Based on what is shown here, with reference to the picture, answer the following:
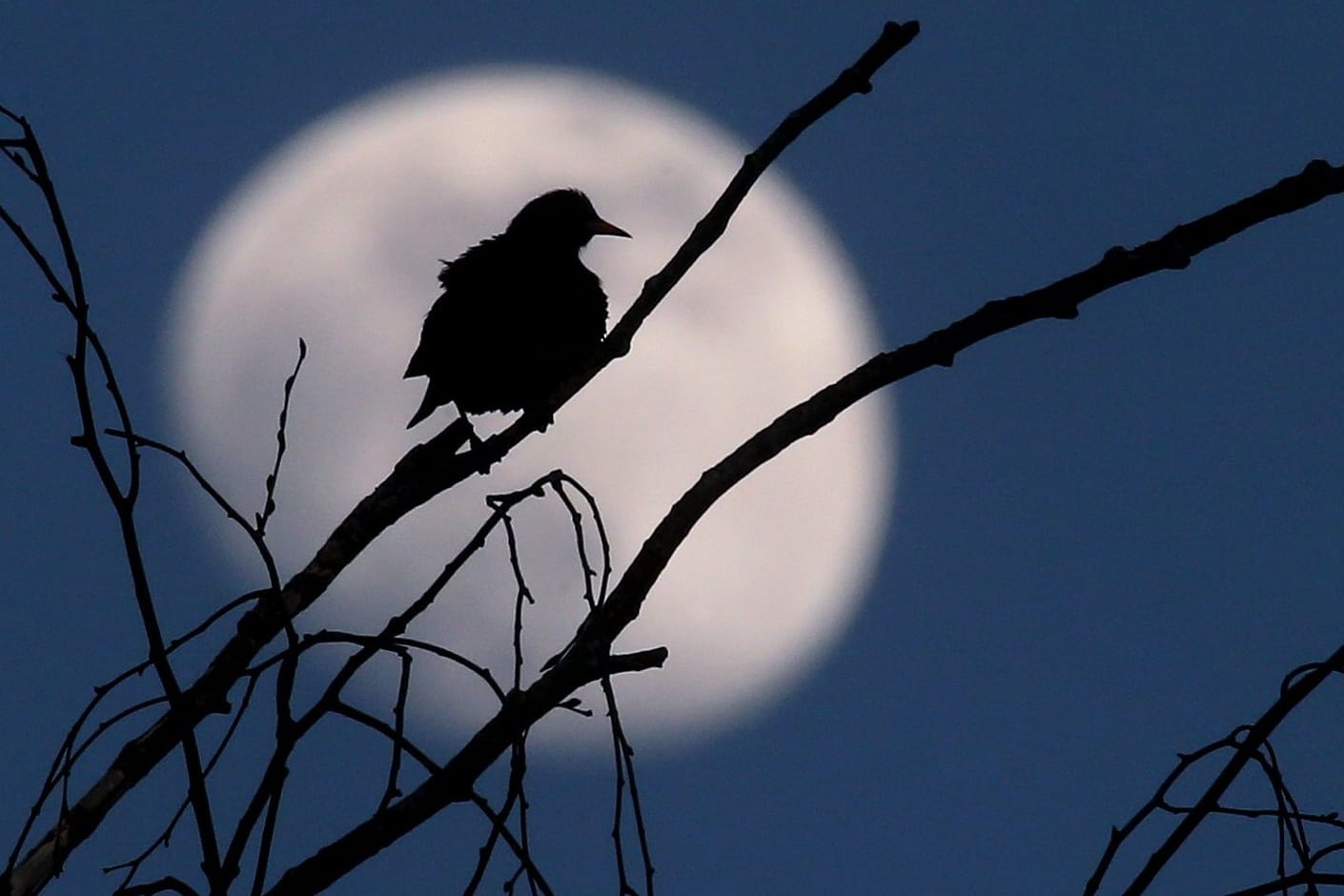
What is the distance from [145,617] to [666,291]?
134cm

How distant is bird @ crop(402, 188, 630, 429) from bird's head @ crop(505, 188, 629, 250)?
56cm

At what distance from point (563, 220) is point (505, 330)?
1499 mm

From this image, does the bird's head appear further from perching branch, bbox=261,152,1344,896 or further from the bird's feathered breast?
perching branch, bbox=261,152,1344,896

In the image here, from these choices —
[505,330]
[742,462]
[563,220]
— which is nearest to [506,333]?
[505,330]

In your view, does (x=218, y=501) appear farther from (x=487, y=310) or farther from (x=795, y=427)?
(x=487, y=310)

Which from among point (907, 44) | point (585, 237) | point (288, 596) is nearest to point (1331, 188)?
point (907, 44)

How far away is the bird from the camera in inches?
280

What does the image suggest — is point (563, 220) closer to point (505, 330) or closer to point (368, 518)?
point (505, 330)

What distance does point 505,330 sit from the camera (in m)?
7.16

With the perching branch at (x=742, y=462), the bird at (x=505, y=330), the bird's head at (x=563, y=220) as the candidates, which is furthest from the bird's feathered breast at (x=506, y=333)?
the perching branch at (x=742, y=462)

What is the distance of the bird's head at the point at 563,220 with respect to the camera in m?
8.32

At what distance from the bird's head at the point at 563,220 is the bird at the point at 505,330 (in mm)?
558

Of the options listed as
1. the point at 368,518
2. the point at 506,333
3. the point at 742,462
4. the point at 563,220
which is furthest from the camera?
the point at 563,220

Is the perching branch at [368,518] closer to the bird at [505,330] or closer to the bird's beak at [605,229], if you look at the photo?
the bird at [505,330]
